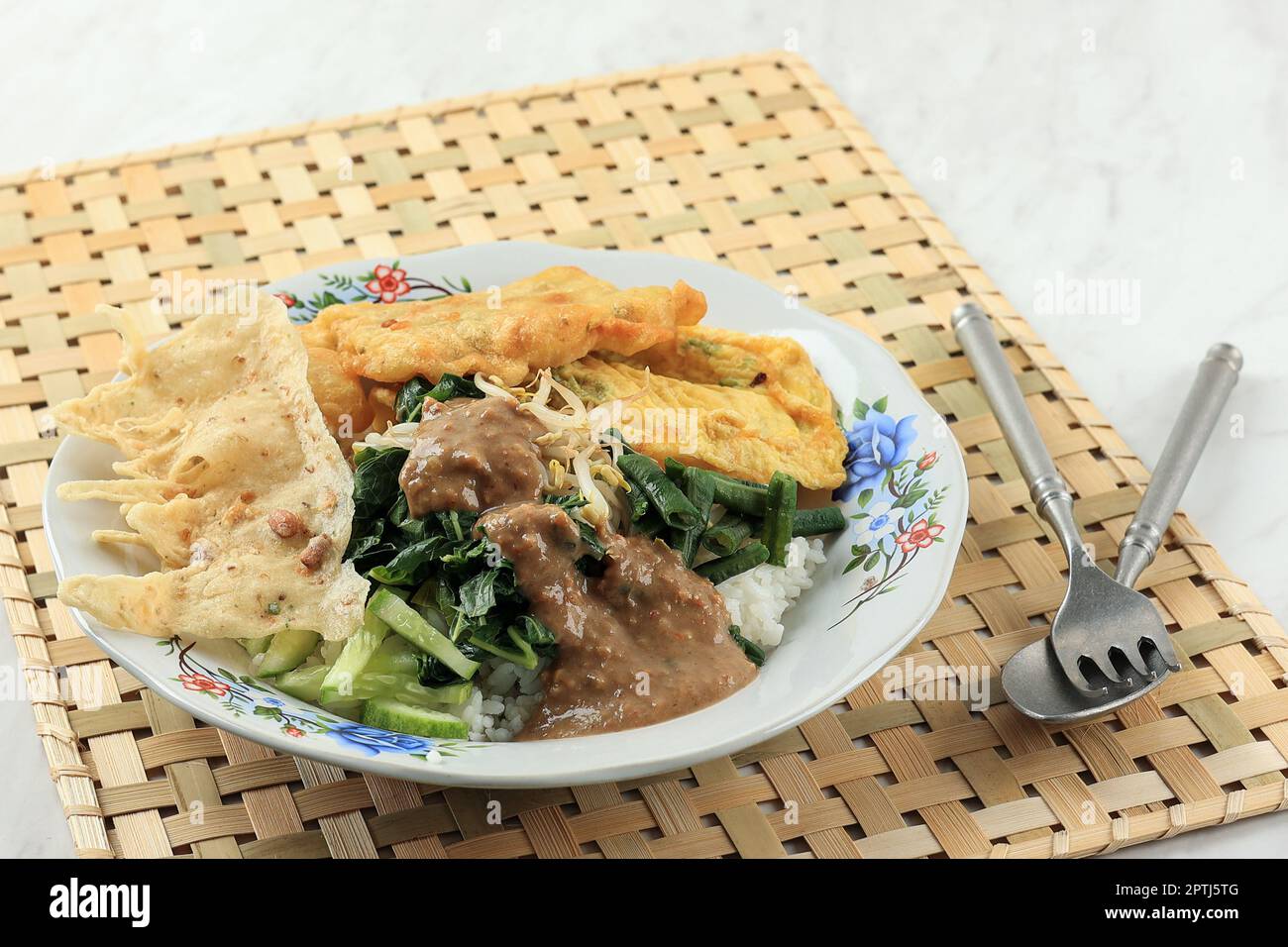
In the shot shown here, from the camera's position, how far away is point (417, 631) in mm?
3576

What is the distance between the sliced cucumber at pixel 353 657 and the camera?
349 centimetres

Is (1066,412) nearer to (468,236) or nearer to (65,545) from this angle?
(468,236)

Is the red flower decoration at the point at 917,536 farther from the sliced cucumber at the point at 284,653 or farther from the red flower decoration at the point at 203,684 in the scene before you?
the red flower decoration at the point at 203,684

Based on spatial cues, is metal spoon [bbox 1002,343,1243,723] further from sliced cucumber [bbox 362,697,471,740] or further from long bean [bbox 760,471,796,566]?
sliced cucumber [bbox 362,697,471,740]

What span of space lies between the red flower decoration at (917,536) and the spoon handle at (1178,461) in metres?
0.81

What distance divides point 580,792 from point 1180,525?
7.96 feet

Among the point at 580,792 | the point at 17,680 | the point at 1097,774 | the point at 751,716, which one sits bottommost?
the point at 17,680

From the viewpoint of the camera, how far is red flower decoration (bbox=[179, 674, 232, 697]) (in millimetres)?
3303

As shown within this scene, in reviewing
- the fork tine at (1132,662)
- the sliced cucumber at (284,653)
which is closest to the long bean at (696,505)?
the sliced cucumber at (284,653)

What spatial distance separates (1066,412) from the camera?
16.7 feet

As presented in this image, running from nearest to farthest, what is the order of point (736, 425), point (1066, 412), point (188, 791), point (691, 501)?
point (188, 791) < point (691, 501) < point (736, 425) < point (1066, 412)

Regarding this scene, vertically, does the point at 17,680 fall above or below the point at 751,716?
below

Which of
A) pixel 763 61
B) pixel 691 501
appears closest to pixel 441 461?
pixel 691 501

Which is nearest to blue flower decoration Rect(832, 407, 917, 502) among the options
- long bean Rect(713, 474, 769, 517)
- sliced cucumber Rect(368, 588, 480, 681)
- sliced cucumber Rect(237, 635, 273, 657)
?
long bean Rect(713, 474, 769, 517)
